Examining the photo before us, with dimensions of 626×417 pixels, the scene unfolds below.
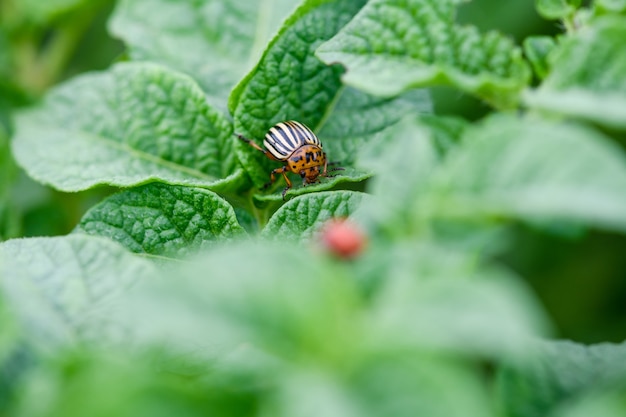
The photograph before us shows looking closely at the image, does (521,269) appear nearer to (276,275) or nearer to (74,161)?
(74,161)

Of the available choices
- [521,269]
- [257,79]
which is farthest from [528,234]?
[257,79]

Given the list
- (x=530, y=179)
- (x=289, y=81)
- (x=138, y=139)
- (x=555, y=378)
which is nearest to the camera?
(x=530, y=179)

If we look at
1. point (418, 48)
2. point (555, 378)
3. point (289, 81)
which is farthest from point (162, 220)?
point (555, 378)

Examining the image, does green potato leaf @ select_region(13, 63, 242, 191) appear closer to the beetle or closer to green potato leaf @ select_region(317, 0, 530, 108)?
the beetle

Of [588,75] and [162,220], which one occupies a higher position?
[588,75]

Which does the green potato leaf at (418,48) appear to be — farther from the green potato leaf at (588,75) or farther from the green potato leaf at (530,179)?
the green potato leaf at (530,179)

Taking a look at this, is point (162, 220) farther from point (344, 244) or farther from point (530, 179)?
point (530, 179)

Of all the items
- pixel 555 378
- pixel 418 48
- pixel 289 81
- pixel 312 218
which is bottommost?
pixel 555 378
